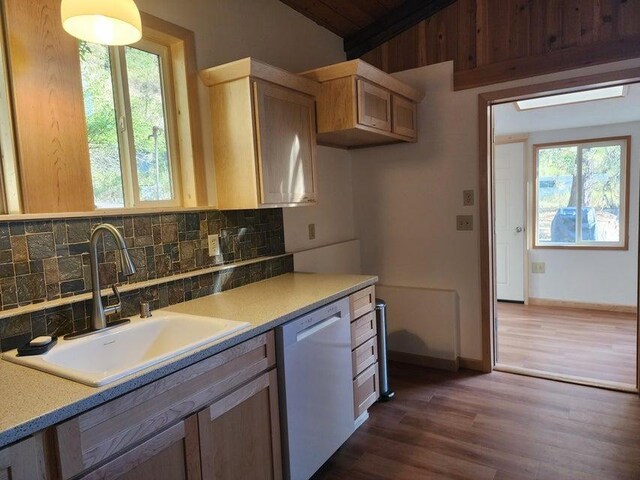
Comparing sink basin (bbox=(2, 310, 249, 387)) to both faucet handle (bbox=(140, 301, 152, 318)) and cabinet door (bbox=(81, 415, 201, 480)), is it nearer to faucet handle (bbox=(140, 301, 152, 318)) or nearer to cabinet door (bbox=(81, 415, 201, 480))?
faucet handle (bbox=(140, 301, 152, 318))

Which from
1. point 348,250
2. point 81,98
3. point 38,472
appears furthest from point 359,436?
point 81,98

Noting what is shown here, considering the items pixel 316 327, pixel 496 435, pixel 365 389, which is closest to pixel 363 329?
pixel 365 389

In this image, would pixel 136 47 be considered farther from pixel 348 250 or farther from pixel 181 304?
pixel 348 250

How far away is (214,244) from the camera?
84.3 inches

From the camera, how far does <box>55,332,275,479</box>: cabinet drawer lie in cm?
97

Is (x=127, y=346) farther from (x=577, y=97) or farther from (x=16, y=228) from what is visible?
(x=577, y=97)

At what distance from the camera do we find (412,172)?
3129 mm

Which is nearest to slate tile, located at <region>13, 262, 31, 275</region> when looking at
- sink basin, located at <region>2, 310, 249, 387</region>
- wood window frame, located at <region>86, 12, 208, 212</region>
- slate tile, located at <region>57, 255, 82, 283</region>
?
slate tile, located at <region>57, 255, 82, 283</region>

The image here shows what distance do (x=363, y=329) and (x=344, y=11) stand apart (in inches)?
87.5

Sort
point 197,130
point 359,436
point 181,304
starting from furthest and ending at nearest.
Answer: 1. point 359,436
2. point 197,130
3. point 181,304

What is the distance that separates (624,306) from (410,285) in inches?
112

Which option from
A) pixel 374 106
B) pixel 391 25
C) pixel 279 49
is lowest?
pixel 374 106

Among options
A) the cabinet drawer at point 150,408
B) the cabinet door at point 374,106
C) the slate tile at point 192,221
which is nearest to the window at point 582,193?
the cabinet door at point 374,106

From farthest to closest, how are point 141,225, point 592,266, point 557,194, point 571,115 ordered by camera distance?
point 557,194 < point 592,266 < point 571,115 < point 141,225
